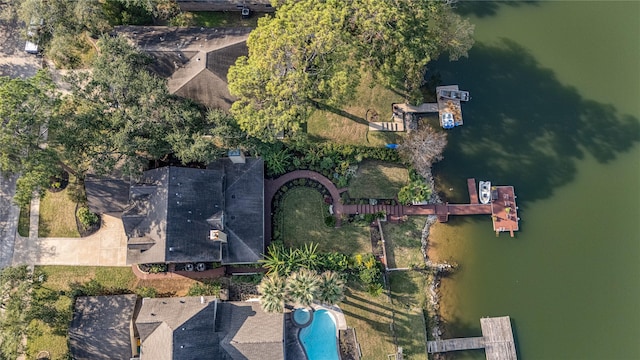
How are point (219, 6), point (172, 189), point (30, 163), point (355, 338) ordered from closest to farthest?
1. point (30, 163)
2. point (172, 189)
3. point (355, 338)
4. point (219, 6)

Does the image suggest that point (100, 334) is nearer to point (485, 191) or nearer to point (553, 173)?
point (485, 191)

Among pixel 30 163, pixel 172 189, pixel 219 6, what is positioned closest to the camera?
pixel 30 163

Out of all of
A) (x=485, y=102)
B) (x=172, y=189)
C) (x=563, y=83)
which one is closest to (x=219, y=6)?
(x=172, y=189)

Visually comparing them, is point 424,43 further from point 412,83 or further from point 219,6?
point 219,6

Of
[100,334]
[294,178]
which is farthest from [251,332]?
[294,178]

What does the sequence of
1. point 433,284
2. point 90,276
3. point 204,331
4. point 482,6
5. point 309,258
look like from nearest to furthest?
point 204,331 < point 309,258 < point 90,276 < point 433,284 < point 482,6

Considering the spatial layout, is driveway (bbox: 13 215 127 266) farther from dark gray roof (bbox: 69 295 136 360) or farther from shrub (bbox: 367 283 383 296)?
shrub (bbox: 367 283 383 296)
